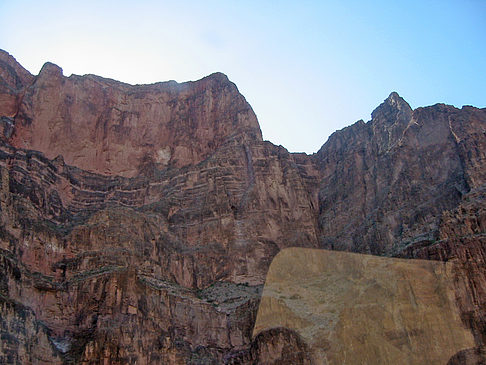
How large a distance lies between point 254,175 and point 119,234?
22.6 m

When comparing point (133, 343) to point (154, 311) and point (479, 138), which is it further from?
point (479, 138)

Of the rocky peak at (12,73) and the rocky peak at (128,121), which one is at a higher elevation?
the rocky peak at (12,73)

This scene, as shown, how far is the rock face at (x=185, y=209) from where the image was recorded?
62.2 metres

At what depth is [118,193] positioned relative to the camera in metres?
91.2

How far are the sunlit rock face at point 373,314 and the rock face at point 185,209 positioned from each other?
1.54 m

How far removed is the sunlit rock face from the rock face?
1.54m

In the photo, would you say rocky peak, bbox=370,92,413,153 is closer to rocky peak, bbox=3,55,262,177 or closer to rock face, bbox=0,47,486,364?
rock face, bbox=0,47,486,364

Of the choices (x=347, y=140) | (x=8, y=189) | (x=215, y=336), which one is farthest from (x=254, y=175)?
(x=8, y=189)

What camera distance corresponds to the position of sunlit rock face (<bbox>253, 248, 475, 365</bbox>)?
190ft

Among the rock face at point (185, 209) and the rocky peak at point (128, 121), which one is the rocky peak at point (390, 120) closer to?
the rock face at point (185, 209)

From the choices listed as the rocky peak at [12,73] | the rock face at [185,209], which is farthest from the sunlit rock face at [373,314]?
the rocky peak at [12,73]

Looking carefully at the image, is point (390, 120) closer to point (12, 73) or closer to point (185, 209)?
point (185, 209)

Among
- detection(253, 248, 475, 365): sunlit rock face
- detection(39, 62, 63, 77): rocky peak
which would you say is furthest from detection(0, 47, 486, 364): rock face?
detection(253, 248, 475, 365): sunlit rock face

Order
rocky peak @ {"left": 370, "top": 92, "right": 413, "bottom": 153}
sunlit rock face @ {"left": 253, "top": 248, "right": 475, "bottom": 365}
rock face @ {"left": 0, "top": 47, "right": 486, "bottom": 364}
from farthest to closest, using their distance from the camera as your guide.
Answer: rocky peak @ {"left": 370, "top": 92, "right": 413, "bottom": 153}
rock face @ {"left": 0, "top": 47, "right": 486, "bottom": 364}
sunlit rock face @ {"left": 253, "top": 248, "right": 475, "bottom": 365}
